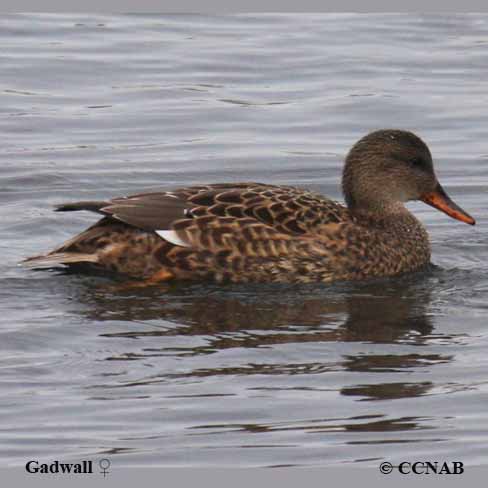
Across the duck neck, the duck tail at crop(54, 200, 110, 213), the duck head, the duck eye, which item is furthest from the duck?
the duck eye

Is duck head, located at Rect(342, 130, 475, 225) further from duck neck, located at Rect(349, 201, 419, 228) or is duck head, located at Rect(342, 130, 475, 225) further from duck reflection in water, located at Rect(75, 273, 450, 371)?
duck reflection in water, located at Rect(75, 273, 450, 371)

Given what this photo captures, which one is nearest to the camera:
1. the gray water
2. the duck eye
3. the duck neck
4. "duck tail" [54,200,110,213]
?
the gray water

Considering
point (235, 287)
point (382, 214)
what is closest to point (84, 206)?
point (235, 287)

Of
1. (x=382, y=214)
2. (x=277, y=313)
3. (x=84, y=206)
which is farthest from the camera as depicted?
(x=382, y=214)

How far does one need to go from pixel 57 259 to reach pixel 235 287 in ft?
3.88

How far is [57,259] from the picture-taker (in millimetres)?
11422

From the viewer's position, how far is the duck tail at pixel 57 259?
37.4ft

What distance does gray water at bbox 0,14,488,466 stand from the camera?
8.75 meters

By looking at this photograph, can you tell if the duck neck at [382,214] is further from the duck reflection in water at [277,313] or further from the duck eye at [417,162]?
the duck reflection in water at [277,313]

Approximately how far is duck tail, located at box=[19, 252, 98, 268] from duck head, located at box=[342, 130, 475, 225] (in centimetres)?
193

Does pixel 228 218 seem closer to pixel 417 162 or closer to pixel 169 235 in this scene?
pixel 169 235

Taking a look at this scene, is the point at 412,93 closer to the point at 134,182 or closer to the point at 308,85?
the point at 308,85

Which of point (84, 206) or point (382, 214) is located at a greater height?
point (84, 206)

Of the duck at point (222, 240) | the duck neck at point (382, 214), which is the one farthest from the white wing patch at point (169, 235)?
the duck neck at point (382, 214)
